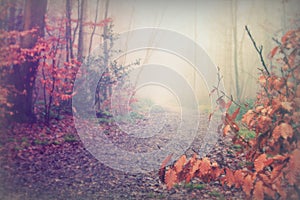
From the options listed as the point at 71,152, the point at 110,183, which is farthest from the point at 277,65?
the point at 71,152

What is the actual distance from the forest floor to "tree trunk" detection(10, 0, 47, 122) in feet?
0.39

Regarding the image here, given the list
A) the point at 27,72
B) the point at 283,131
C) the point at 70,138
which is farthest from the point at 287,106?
the point at 27,72

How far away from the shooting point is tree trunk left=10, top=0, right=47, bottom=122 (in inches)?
94.1

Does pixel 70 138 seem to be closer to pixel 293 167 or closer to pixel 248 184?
pixel 248 184

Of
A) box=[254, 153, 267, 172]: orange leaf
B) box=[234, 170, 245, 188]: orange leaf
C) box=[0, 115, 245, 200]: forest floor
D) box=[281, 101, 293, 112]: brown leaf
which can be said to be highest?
box=[281, 101, 293, 112]: brown leaf

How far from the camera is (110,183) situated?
2.26 meters

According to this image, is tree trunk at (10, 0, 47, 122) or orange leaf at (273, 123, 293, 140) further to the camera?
tree trunk at (10, 0, 47, 122)

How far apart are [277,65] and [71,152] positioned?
5.62 feet

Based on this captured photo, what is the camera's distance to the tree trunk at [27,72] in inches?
94.1

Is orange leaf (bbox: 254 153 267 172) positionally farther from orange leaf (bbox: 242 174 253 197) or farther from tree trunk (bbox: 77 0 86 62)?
tree trunk (bbox: 77 0 86 62)

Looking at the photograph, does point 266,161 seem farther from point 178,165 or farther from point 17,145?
point 17,145

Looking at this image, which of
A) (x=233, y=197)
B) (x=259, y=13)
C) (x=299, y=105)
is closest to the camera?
(x=299, y=105)

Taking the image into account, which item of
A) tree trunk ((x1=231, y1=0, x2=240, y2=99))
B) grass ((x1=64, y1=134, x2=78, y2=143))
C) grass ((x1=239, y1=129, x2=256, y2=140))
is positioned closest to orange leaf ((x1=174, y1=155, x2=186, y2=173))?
grass ((x1=239, y1=129, x2=256, y2=140))

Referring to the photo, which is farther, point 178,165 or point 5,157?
point 5,157
